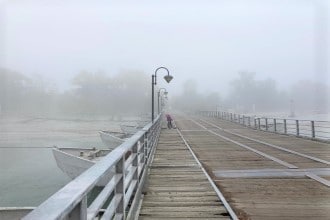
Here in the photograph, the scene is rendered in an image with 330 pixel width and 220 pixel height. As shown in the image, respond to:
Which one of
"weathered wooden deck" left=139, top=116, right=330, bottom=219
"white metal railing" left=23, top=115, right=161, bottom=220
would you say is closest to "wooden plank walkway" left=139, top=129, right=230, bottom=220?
"weathered wooden deck" left=139, top=116, right=330, bottom=219

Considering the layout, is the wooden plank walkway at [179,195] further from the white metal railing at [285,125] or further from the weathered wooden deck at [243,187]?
the white metal railing at [285,125]

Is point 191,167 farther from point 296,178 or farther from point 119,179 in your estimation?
point 119,179

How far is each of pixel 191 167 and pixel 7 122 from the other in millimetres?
135413

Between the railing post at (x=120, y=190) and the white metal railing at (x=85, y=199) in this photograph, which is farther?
the railing post at (x=120, y=190)

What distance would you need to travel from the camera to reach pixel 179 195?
855 centimetres

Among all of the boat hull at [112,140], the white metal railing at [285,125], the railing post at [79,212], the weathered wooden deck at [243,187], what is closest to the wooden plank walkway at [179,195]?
the weathered wooden deck at [243,187]

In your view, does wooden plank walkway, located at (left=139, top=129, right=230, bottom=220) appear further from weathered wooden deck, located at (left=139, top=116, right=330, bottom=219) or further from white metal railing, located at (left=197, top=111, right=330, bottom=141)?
white metal railing, located at (left=197, top=111, right=330, bottom=141)

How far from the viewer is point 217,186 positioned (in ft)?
31.5

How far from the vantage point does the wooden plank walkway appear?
7.00 m

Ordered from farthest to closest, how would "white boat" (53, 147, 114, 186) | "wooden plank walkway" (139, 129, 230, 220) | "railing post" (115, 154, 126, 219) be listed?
"white boat" (53, 147, 114, 186), "wooden plank walkway" (139, 129, 230, 220), "railing post" (115, 154, 126, 219)

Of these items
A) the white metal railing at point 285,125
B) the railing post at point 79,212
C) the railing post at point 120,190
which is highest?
the railing post at point 79,212

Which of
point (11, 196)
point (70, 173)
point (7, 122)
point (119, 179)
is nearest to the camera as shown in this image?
point (119, 179)

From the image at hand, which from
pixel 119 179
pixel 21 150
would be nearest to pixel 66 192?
pixel 119 179

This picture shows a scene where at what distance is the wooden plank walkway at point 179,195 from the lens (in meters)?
7.00
